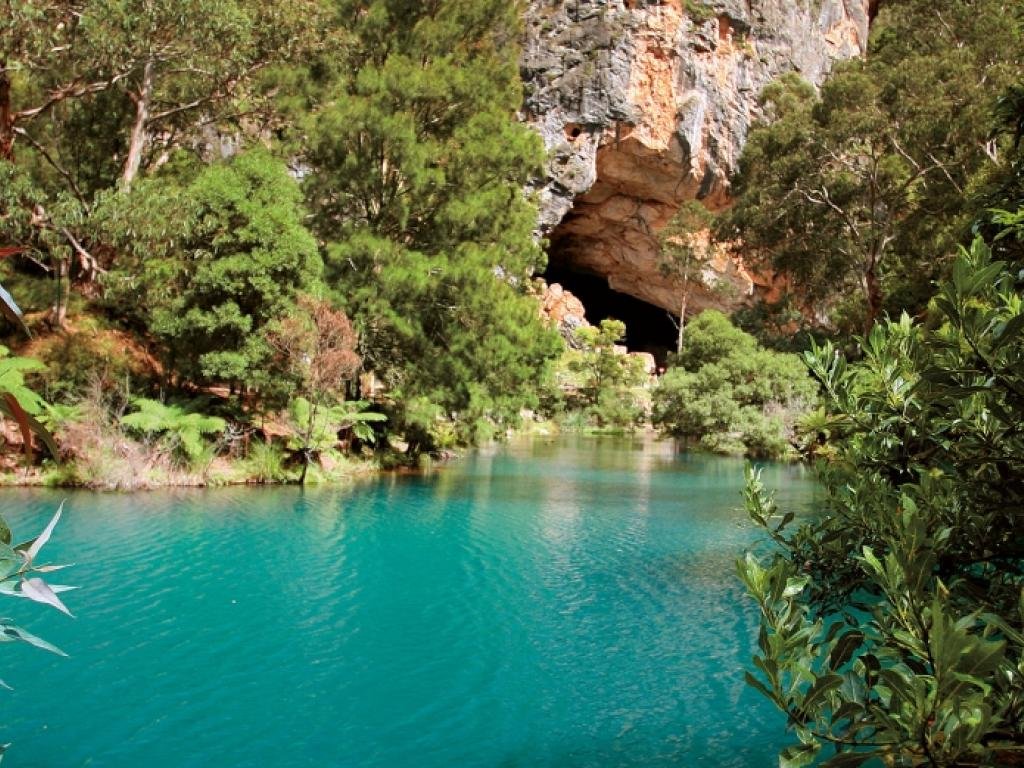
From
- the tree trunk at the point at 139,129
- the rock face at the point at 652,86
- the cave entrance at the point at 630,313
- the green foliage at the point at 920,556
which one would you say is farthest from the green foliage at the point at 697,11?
the green foliage at the point at 920,556

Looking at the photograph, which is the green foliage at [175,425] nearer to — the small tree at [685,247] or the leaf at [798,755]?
the leaf at [798,755]

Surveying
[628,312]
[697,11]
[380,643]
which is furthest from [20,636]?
[628,312]

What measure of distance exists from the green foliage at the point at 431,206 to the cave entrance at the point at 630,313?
26.7 meters

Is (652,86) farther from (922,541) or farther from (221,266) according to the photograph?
(922,541)

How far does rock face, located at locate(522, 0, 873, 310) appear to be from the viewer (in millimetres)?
32562

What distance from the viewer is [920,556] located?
149 centimetres

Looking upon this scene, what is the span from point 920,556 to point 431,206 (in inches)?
680

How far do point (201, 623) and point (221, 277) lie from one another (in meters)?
8.45

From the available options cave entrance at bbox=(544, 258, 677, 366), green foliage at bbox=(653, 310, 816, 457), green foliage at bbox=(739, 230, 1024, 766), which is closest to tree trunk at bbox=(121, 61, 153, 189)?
green foliage at bbox=(739, 230, 1024, 766)

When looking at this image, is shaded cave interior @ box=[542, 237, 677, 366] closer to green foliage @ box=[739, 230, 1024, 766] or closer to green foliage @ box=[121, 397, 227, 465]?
green foliage @ box=[121, 397, 227, 465]

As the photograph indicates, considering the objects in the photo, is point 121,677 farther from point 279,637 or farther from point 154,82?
point 154,82

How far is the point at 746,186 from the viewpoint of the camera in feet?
68.3

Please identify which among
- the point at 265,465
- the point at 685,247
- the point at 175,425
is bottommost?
the point at 265,465

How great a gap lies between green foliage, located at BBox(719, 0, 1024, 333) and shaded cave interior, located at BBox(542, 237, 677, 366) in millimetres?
24394
